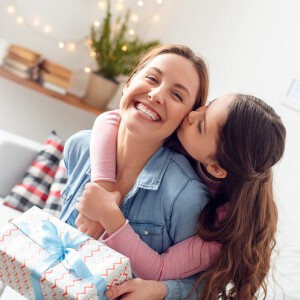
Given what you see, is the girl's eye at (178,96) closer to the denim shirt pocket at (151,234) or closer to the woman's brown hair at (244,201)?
the woman's brown hair at (244,201)

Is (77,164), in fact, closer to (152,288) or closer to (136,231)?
(136,231)

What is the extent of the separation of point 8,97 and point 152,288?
7.65ft

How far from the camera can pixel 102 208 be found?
0.96m

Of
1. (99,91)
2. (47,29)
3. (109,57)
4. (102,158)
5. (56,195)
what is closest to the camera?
(102,158)

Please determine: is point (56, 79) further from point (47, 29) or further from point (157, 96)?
point (157, 96)

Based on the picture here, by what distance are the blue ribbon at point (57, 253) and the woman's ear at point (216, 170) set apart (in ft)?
1.13

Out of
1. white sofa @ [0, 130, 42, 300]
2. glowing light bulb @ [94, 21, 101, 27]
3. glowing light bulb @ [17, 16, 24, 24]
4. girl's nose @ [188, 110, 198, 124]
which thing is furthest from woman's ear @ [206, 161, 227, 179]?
glowing light bulb @ [17, 16, 24, 24]

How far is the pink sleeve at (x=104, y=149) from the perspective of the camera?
1075 mm

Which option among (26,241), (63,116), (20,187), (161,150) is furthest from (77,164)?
(63,116)

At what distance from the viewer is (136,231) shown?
3.49ft

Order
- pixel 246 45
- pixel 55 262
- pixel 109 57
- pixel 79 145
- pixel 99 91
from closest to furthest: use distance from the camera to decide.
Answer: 1. pixel 55 262
2. pixel 79 145
3. pixel 246 45
4. pixel 109 57
5. pixel 99 91

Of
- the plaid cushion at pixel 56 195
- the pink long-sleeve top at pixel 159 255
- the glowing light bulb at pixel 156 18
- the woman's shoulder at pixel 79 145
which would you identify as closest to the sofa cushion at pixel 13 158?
the plaid cushion at pixel 56 195

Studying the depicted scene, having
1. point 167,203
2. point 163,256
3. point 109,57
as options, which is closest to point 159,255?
point 163,256

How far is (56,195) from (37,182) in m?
0.14
